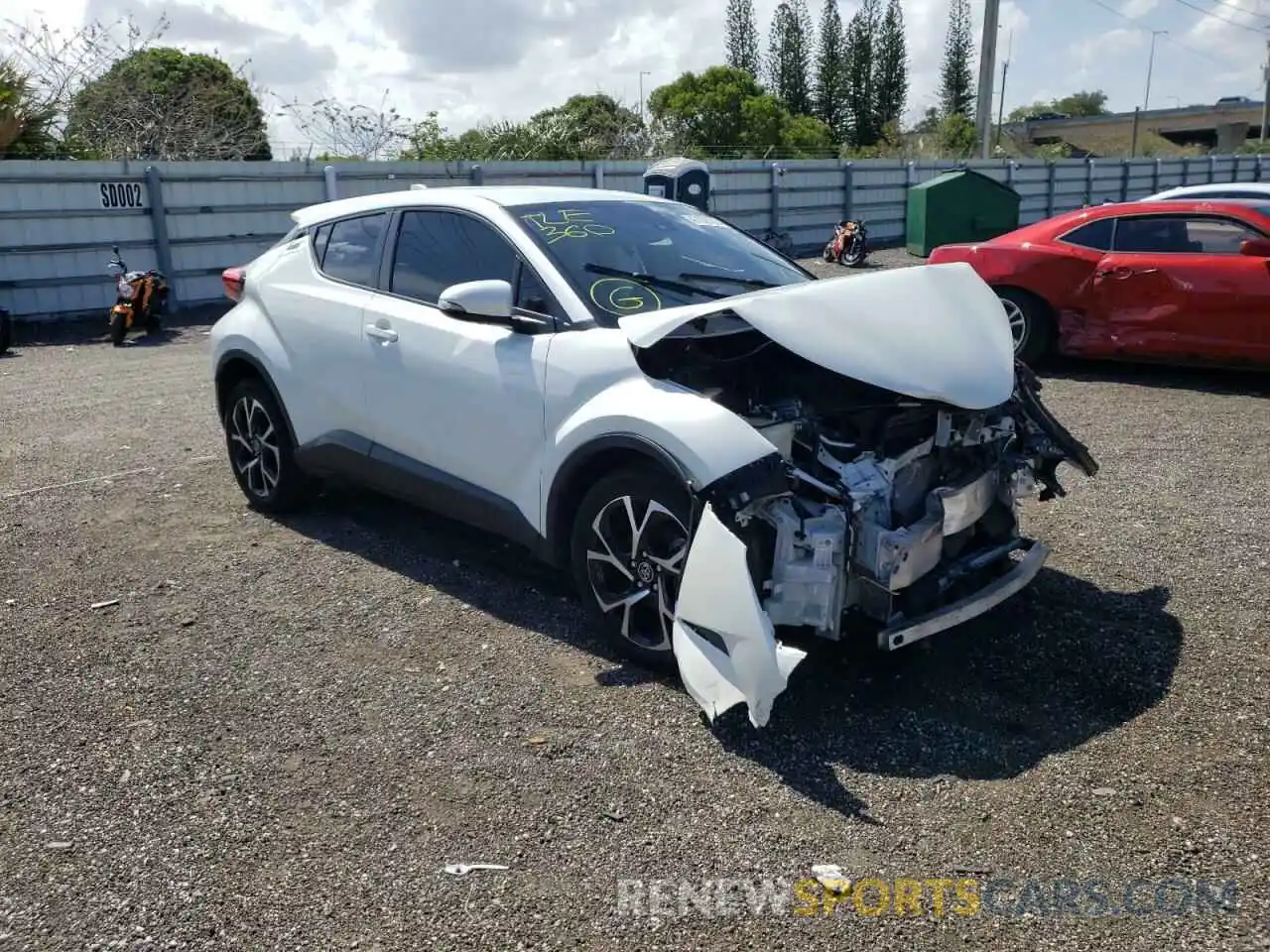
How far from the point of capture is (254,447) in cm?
Result: 597

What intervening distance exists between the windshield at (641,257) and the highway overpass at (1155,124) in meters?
97.9

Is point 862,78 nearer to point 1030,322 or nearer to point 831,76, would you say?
point 831,76

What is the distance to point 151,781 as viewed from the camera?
3445mm

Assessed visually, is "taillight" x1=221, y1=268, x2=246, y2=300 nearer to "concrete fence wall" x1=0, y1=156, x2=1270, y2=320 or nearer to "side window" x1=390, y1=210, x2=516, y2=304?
"side window" x1=390, y1=210, x2=516, y2=304

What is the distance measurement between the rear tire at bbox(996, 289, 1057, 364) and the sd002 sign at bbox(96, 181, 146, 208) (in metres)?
10.8

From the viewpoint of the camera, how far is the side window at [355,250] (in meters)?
5.19

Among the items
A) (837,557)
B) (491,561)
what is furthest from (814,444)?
(491,561)

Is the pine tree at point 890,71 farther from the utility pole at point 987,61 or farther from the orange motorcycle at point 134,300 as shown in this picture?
the orange motorcycle at point 134,300

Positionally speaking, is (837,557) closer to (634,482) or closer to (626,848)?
(634,482)

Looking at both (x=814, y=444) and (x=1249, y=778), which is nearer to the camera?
(x=1249, y=778)

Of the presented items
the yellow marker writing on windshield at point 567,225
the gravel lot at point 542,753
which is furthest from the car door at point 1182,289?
the yellow marker writing on windshield at point 567,225

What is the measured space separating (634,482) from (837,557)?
→ 751 millimetres

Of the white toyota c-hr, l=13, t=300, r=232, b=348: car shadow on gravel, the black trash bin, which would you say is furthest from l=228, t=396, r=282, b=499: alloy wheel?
the black trash bin

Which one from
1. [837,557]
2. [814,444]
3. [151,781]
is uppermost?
[814,444]
